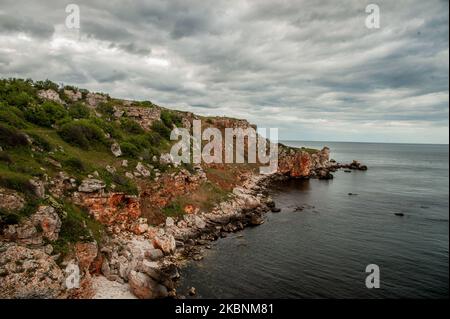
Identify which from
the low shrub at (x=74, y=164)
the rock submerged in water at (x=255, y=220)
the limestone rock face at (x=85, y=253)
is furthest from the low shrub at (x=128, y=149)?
the rock submerged in water at (x=255, y=220)

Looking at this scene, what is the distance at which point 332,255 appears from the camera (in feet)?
116

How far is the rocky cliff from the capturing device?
73.6 ft

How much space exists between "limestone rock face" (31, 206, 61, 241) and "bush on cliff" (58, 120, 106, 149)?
18.7 m

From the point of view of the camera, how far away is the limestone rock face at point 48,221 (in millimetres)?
23520

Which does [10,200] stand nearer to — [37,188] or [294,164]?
[37,188]

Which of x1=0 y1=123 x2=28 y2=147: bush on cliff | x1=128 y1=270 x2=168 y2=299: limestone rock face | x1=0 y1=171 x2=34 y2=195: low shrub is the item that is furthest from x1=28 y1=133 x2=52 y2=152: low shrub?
x1=128 y1=270 x2=168 y2=299: limestone rock face

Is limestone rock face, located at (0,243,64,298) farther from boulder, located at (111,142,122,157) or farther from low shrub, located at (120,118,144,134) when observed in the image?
low shrub, located at (120,118,144,134)

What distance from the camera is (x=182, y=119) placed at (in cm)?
8256

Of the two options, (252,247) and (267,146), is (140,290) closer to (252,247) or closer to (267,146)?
(252,247)

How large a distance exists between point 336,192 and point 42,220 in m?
69.2

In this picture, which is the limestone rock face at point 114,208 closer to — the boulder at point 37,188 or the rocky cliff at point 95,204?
the rocky cliff at point 95,204

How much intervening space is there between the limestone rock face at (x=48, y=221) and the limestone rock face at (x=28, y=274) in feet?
5.74

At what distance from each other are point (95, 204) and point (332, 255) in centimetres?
2921
